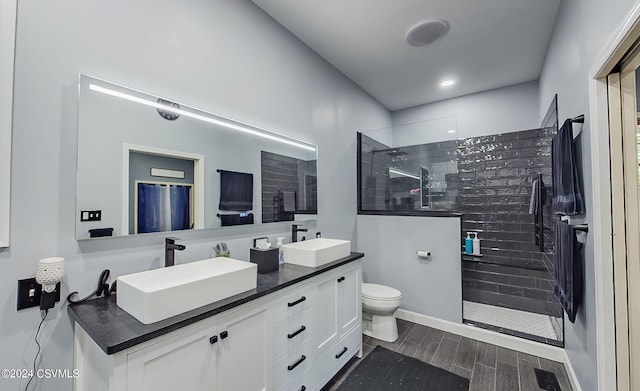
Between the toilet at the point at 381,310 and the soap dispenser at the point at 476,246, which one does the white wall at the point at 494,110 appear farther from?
the toilet at the point at 381,310

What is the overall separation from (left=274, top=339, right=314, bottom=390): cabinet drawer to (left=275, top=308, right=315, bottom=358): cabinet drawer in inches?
1.5

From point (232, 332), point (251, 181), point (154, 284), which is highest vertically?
point (251, 181)

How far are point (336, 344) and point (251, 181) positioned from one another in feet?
4.61

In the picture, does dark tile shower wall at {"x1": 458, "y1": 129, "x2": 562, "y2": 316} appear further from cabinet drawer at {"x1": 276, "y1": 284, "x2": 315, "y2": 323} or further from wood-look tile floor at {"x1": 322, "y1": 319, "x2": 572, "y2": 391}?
cabinet drawer at {"x1": 276, "y1": 284, "x2": 315, "y2": 323}

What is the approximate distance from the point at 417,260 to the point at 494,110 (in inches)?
93.6

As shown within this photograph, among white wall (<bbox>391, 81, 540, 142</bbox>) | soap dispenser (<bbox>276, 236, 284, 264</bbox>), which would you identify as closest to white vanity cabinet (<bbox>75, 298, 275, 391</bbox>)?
soap dispenser (<bbox>276, 236, 284, 264</bbox>)

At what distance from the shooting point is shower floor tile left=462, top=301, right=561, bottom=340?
2.68m

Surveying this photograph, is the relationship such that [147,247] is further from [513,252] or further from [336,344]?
[513,252]

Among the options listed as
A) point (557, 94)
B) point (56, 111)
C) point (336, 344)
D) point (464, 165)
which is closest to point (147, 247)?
point (56, 111)

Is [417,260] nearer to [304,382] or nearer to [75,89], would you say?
[304,382]

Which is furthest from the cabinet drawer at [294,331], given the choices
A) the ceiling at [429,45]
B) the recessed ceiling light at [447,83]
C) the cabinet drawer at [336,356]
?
the recessed ceiling light at [447,83]

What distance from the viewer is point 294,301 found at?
1680 mm

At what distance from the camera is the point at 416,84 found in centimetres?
351

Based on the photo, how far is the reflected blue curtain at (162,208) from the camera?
1487mm
